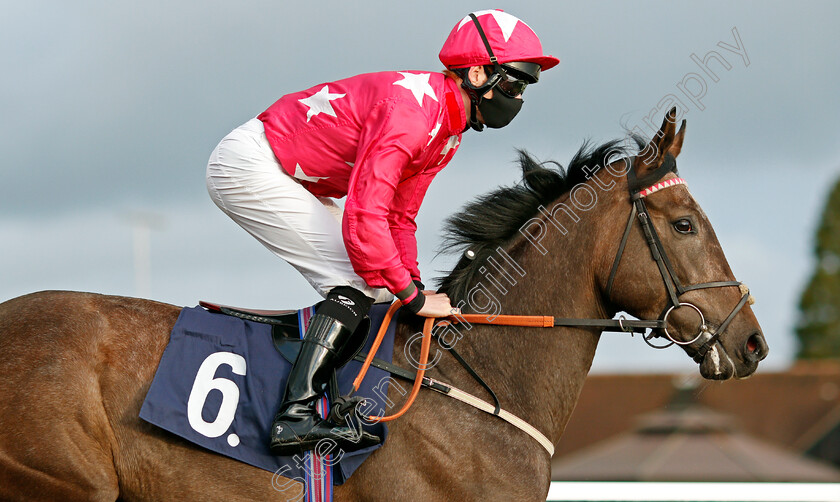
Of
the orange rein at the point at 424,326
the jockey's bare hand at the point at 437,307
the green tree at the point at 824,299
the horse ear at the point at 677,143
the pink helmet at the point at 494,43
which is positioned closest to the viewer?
the orange rein at the point at 424,326

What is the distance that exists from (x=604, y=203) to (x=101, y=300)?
1.97m

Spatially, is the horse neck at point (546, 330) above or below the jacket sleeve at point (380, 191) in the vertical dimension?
below

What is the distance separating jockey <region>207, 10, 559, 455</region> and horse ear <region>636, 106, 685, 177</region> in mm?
511

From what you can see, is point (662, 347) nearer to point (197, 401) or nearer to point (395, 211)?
point (395, 211)

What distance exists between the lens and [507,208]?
322cm

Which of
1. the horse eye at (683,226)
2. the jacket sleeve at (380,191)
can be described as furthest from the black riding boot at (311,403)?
the horse eye at (683,226)

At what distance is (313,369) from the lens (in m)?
2.69

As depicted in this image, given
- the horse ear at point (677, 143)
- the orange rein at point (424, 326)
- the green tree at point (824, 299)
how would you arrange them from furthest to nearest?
the green tree at point (824, 299)
the horse ear at point (677, 143)
the orange rein at point (424, 326)

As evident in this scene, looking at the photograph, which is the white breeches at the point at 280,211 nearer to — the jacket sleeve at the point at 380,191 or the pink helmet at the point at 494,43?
the jacket sleeve at the point at 380,191

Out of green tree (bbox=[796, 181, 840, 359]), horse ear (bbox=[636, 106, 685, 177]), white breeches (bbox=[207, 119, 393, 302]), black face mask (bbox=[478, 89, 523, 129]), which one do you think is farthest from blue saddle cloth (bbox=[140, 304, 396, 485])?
green tree (bbox=[796, 181, 840, 359])

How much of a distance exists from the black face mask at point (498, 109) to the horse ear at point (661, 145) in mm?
531

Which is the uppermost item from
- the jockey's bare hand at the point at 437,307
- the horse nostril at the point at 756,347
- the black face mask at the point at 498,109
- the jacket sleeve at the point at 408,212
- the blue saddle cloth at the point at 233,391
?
the black face mask at the point at 498,109

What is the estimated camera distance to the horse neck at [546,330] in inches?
115

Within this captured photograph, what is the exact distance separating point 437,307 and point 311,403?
1.86 feet
